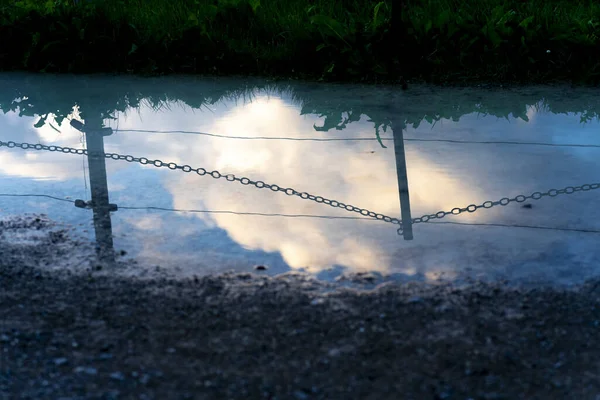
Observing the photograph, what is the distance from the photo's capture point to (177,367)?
3035 mm

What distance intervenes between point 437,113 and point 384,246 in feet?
10.4

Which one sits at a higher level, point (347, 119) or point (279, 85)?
point (279, 85)

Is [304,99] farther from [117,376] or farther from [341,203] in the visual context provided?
[117,376]

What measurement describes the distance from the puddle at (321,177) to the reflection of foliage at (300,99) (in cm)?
3

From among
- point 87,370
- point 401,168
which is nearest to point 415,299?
point 87,370

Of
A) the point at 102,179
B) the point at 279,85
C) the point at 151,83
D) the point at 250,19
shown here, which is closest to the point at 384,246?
the point at 102,179

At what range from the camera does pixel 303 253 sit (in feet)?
13.6

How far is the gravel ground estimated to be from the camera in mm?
2898

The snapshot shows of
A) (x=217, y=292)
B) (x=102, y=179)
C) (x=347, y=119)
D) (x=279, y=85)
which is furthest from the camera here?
(x=279, y=85)

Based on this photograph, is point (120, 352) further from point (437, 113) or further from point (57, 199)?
point (437, 113)

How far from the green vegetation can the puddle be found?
517 mm

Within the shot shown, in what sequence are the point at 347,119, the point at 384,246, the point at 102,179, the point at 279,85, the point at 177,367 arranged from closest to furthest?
1. the point at 177,367
2. the point at 384,246
3. the point at 102,179
4. the point at 347,119
5. the point at 279,85

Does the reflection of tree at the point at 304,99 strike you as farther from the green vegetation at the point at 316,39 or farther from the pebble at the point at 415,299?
the pebble at the point at 415,299

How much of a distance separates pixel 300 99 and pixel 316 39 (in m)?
1.24
